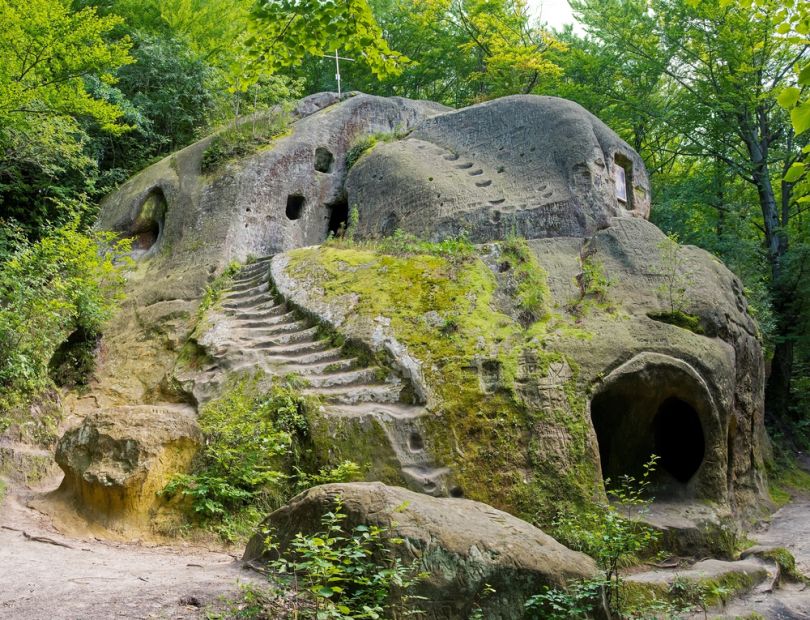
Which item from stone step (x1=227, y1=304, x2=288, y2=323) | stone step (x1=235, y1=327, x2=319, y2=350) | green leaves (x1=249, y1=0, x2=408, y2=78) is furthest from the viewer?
stone step (x1=227, y1=304, x2=288, y2=323)

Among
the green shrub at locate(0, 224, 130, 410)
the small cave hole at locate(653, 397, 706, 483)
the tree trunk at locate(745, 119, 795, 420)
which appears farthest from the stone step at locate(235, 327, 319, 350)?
the tree trunk at locate(745, 119, 795, 420)

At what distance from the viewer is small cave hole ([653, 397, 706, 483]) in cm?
982

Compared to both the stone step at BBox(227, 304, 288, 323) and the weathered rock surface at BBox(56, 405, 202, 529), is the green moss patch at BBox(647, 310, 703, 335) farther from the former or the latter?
the weathered rock surface at BBox(56, 405, 202, 529)

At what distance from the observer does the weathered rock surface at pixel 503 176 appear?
40.4 ft

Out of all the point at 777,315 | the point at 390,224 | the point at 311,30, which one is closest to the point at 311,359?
the point at 311,30

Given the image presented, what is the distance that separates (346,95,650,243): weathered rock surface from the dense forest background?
10.3ft

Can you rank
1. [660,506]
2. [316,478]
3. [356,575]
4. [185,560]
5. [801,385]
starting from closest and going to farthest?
1. [356,575]
2. [185,560]
3. [316,478]
4. [660,506]
5. [801,385]

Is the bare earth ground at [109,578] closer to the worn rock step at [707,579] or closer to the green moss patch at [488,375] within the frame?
the worn rock step at [707,579]

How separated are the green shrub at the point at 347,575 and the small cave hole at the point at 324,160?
13.8m

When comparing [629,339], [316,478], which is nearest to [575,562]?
[316,478]

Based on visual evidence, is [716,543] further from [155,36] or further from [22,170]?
[155,36]

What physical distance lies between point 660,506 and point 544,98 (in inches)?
356

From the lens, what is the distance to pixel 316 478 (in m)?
7.98

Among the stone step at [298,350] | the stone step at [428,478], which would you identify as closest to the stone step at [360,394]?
the stone step at [428,478]
